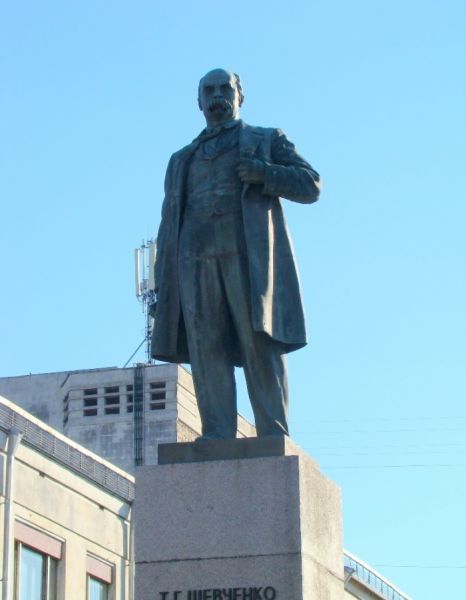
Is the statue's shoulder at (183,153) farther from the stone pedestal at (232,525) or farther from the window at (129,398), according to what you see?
the window at (129,398)

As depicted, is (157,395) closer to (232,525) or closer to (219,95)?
(219,95)

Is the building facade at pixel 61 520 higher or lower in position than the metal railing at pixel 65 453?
lower

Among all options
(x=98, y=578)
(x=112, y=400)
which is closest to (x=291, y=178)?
(x=98, y=578)

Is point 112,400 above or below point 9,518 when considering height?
above

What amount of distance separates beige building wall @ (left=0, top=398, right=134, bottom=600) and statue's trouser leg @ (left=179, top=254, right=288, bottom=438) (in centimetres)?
1658

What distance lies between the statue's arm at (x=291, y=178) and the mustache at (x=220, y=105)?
478 mm

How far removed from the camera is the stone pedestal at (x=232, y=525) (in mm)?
11344

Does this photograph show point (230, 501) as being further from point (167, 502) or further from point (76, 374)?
point (76, 374)

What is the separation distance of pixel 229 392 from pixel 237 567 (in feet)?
4.95

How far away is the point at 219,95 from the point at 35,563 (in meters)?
18.3

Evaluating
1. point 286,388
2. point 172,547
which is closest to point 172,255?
point 286,388

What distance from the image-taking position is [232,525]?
37.8 feet

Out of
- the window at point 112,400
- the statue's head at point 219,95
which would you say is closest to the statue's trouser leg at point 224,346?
the statue's head at point 219,95

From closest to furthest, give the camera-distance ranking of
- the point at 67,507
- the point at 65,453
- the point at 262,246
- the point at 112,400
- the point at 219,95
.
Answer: the point at 262,246, the point at 219,95, the point at 67,507, the point at 65,453, the point at 112,400
